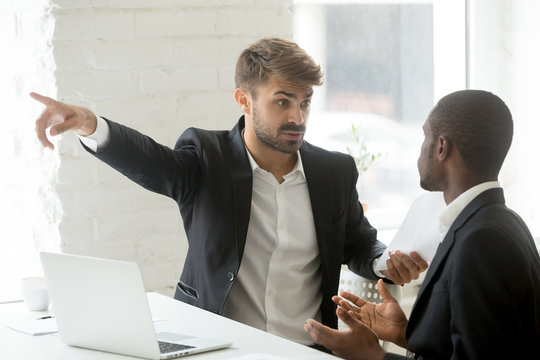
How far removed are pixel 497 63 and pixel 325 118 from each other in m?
0.84

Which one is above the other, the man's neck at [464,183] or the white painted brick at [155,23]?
the white painted brick at [155,23]

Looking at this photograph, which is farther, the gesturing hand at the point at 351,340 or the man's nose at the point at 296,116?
the man's nose at the point at 296,116

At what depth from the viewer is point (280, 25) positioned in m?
2.90

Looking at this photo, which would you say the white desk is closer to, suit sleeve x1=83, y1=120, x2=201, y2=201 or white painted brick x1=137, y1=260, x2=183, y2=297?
suit sleeve x1=83, y1=120, x2=201, y2=201

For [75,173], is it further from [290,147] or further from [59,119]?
[290,147]

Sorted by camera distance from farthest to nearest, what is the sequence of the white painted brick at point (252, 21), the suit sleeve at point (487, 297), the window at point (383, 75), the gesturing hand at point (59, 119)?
the window at point (383, 75)
the white painted brick at point (252, 21)
the gesturing hand at point (59, 119)
the suit sleeve at point (487, 297)

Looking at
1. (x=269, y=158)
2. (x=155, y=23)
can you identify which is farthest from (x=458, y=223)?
(x=155, y=23)

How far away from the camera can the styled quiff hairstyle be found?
239 cm

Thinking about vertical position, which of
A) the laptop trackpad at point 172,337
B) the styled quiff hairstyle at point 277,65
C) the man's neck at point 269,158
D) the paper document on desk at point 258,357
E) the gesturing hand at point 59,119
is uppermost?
the styled quiff hairstyle at point 277,65

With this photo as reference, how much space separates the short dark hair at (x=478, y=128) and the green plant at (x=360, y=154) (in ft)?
6.11

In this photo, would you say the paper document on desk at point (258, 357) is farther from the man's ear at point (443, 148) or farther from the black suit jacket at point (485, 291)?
the man's ear at point (443, 148)

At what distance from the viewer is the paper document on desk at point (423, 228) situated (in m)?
2.04

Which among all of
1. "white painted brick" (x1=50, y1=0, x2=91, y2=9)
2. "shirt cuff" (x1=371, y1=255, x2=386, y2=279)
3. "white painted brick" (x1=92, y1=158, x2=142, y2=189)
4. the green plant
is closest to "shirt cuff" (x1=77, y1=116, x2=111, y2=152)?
"white painted brick" (x1=92, y1=158, x2=142, y2=189)

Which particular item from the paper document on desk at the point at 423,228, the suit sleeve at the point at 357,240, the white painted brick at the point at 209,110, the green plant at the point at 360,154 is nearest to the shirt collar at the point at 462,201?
the paper document on desk at the point at 423,228
